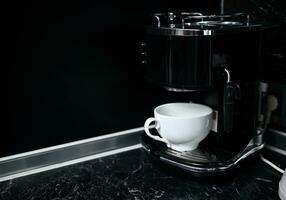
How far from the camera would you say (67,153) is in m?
0.91

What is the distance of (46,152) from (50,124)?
0.07 metres

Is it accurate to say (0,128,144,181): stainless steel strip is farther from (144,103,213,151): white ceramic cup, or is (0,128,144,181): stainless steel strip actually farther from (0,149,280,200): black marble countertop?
(144,103,213,151): white ceramic cup

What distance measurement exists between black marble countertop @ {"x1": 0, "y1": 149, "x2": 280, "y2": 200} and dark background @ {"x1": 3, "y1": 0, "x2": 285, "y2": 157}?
11cm

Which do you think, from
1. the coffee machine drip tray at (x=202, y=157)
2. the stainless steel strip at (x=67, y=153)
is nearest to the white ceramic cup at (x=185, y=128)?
the coffee machine drip tray at (x=202, y=157)

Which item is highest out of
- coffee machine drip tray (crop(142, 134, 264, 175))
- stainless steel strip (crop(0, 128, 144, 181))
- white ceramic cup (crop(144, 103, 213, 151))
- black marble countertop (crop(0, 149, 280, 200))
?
white ceramic cup (crop(144, 103, 213, 151))

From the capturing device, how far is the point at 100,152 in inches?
37.6

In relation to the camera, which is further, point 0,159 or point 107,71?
point 107,71

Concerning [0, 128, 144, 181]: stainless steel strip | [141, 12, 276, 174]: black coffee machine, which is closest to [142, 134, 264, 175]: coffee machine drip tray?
[141, 12, 276, 174]: black coffee machine

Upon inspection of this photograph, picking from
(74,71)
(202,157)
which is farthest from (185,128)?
(74,71)

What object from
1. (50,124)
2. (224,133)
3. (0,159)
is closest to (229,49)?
(224,133)

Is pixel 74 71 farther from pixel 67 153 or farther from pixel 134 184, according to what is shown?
pixel 134 184

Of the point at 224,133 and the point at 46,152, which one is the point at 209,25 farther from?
the point at 46,152

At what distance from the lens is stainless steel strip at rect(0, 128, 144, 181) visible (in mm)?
844

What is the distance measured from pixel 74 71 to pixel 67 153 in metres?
0.22
